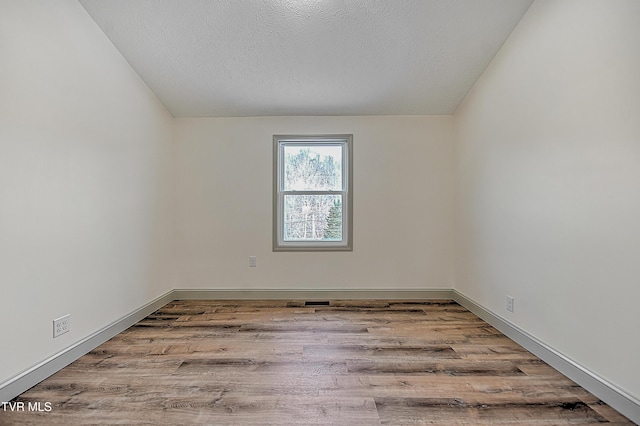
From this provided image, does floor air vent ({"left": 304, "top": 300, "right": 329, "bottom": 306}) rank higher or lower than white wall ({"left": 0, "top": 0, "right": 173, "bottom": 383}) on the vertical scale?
lower

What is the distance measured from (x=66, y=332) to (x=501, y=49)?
4002mm

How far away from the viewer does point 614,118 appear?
1795mm

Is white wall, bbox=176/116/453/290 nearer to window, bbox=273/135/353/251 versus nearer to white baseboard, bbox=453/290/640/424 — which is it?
window, bbox=273/135/353/251

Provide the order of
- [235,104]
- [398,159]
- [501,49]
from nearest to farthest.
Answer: [501,49], [235,104], [398,159]

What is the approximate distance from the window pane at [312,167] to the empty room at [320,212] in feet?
0.09

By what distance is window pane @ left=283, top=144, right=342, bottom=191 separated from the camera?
4.21 metres

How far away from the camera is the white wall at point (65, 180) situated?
1.88 metres

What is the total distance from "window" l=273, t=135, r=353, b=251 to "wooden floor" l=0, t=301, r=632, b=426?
1282 millimetres

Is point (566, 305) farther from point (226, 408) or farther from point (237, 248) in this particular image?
point (237, 248)

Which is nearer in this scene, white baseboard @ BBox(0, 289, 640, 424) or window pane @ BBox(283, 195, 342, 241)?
white baseboard @ BBox(0, 289, 640, 424)

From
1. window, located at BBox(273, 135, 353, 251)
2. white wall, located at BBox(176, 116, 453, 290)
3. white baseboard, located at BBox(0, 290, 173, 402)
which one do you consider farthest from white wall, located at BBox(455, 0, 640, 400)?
white baseboard, located at BBox(0, 290, 173, 402)

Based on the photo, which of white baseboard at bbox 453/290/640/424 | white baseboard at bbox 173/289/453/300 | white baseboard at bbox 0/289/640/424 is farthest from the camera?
white baseboard at bbox 173/289/453/300

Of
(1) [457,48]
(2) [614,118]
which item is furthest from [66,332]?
Answer: (1) [457,48]

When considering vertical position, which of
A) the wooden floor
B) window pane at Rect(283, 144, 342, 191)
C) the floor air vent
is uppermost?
window pane at Rect(283, 144, 342, 191)
